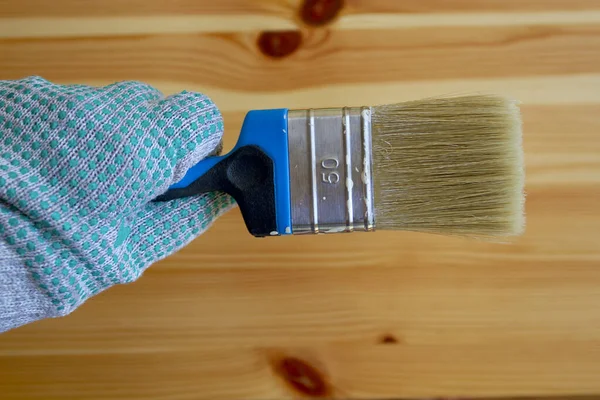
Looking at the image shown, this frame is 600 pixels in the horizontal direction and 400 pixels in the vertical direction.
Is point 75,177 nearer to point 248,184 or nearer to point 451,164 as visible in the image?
point 248,184

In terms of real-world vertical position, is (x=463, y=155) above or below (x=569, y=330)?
above

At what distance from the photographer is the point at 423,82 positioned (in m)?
0.64

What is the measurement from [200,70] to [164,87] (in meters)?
0.04

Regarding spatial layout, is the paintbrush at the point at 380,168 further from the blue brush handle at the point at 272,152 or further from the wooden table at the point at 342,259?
the wooden table at the point at 342,259

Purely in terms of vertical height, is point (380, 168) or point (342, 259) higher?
point (380, 168)

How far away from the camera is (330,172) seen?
0.46 m

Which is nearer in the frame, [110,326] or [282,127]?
[282,127]

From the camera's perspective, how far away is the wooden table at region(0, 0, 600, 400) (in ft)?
2.11

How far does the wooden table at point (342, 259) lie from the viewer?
25.3 inches

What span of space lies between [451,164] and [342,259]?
224 millimetres

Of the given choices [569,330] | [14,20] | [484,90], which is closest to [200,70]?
[14,20]

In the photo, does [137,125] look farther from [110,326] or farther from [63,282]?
[110,326]

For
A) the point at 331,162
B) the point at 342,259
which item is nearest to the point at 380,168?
the point at 331,162

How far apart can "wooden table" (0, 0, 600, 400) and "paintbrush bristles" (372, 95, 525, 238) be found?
185 millimetres
